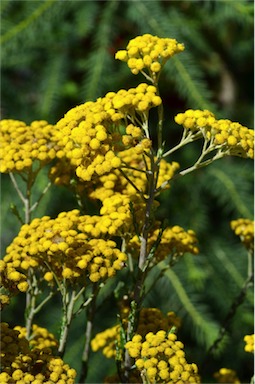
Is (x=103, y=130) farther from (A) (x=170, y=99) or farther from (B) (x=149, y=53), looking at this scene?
(A) (x=170, y=99)

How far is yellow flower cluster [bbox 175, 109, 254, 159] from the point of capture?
2.06 feet

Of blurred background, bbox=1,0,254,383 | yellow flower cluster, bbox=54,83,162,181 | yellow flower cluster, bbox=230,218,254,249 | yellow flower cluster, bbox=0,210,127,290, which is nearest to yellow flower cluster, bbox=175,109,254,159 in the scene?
yellow flower cluster, bbox=54,83,162,181

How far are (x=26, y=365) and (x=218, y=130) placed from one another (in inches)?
12.4

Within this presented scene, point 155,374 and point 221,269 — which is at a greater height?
point 221,269

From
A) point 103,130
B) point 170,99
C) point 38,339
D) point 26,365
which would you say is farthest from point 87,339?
point 170,99

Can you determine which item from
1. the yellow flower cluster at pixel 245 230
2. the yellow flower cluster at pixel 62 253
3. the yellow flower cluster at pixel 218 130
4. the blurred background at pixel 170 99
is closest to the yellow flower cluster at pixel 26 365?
the yellow flower cluster at pixel 62 253

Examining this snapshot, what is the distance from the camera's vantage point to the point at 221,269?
66.6 inches

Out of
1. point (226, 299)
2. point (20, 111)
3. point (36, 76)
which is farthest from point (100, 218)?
point (36, 76)

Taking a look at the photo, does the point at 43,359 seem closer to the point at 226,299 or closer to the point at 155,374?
the point at 155,374

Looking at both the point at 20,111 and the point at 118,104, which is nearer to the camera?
the point at 118,104

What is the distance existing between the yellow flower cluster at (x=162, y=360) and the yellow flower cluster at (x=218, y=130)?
0.70ft

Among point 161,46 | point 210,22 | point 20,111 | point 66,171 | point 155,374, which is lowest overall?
point 155,374

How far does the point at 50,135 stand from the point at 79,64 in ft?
3.41

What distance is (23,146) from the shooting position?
751 millimetres
